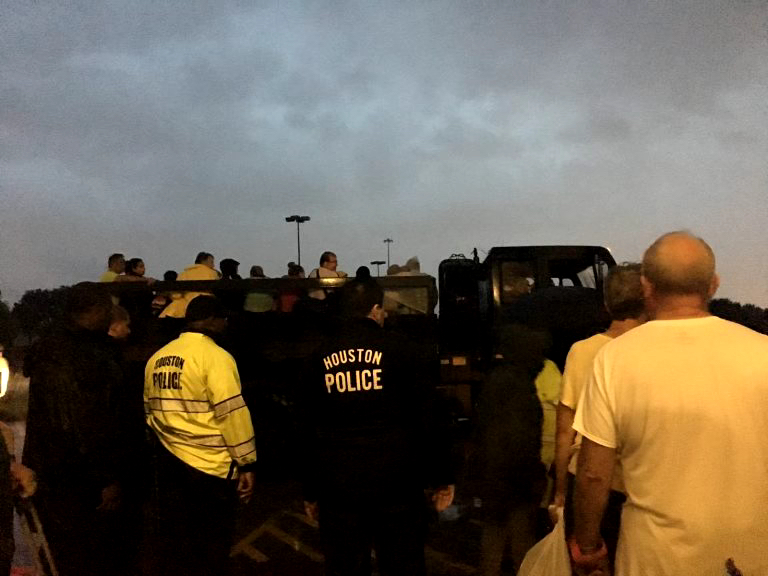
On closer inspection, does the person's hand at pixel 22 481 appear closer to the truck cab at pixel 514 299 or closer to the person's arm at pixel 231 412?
the person's arm at pixel 231 412

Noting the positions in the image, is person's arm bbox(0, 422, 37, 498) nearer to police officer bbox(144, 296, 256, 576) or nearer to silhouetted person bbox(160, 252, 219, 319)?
police officer bbox(144, 296, 256, 576)

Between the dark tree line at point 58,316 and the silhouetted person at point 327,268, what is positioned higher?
the silhouetted person at point 327,268

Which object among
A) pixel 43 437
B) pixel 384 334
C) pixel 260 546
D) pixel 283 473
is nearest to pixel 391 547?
pixel 384 334

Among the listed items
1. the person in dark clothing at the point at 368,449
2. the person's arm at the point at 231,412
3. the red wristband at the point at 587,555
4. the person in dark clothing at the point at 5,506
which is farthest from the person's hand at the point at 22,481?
the red wristband at the point at 587,555

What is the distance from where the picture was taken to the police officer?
3711 millimetres

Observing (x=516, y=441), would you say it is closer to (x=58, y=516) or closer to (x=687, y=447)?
(x=687, y=447)

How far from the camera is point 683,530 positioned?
6.75 feet

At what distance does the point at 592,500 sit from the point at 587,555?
0.74 feet

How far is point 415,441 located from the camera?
3230 mm

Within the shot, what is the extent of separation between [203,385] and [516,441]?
1811mm

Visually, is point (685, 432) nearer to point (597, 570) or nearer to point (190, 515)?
point (597, 570)

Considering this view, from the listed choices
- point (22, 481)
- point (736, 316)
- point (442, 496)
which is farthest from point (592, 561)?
point (736, 316)

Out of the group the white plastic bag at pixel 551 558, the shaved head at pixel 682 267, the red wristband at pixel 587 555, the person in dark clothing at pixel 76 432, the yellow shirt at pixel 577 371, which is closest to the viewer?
the shaved head at pixel 682 267

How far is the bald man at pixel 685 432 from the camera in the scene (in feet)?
6.69
